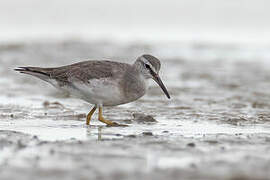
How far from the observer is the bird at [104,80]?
9.28 metres

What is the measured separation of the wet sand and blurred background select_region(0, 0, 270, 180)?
0.05ft

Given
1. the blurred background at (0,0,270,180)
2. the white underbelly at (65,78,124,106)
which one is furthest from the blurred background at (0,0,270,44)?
the white underbelly at (65,78,124,106)

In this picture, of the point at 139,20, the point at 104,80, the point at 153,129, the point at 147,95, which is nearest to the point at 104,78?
the point at 104,80

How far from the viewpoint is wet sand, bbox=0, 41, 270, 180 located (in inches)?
241

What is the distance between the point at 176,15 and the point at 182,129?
52.6 feet

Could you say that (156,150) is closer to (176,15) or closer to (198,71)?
(198,71)

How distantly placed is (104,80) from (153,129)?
110 cm

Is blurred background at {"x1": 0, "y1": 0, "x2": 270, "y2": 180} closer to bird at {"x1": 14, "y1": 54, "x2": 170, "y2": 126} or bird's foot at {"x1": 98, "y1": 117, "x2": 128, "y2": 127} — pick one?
bird's foot at {"x1": 98, "y1": 117, "x2": 128, "y2": 127}

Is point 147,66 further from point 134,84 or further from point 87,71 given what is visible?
point 87,71

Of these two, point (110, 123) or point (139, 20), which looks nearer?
point (110, 123)

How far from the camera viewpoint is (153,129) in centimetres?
885

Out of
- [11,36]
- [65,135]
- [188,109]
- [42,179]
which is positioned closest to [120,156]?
[42,179]

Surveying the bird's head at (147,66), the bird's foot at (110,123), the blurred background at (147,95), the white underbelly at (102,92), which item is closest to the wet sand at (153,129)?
the blurred background at (147,95)

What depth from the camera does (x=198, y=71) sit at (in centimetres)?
1582
